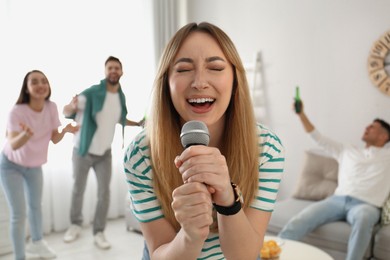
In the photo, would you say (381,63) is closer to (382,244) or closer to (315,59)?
(315,59)

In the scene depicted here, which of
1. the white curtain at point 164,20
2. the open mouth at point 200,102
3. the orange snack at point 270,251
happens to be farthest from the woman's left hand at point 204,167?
the white curtain at point 164,20

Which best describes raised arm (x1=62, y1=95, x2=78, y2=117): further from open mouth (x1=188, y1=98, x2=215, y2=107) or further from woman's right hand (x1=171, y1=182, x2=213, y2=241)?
woman's right hand (x1=171, y1=182, x2=213, y2=241)

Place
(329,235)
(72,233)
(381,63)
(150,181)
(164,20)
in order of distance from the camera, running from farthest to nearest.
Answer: (164,20), (72,233), (381,63), (329,235), (150,181)

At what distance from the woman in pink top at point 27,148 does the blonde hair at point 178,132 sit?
1.77 metres

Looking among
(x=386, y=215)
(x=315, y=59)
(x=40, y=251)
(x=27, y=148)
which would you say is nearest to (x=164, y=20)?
(x=315, y=59)

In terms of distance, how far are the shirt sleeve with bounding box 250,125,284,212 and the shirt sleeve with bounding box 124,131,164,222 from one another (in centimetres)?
25

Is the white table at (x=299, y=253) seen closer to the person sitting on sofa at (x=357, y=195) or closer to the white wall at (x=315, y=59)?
the person sitting on sofa at (x=357, y=195)

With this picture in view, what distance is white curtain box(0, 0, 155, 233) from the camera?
3.12 metres

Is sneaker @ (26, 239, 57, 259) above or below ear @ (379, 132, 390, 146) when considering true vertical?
below

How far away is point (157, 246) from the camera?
937mm

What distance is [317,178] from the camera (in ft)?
10.2

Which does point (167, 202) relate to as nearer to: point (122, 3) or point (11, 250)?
point (11, 250)

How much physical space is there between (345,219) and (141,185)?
206 centimetres

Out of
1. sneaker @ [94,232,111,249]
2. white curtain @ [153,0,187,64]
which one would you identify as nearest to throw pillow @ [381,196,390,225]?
sneaker @ [94,232,111,249]
